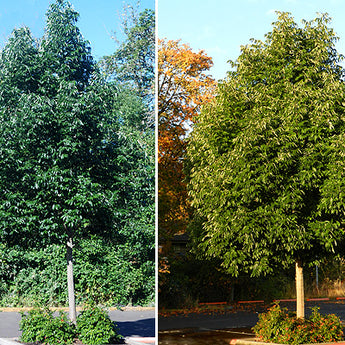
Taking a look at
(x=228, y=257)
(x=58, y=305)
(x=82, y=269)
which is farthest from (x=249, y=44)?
(x=58, y=305)

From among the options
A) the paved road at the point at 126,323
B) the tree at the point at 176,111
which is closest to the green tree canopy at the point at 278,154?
the paved road at the point at 126,323

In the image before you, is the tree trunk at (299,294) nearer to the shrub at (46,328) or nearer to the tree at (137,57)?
the tree at (137,57)

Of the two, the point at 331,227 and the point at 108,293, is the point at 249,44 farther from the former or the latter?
the point at 108,293

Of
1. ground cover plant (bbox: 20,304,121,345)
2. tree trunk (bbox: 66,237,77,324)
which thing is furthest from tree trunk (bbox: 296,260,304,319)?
tree trunk (bbox: 66,237,77,324)

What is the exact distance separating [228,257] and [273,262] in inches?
42.0

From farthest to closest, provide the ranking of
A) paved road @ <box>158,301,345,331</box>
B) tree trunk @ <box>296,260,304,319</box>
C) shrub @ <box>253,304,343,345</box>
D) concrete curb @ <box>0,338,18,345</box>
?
paved road @ <box>158,301,345,331</box> < tree trunk @ <box>296,260,304,319</box> < shrub @ <box>253,304,343,345</box> < concrete curb @ <box>0,338,18,345</box>

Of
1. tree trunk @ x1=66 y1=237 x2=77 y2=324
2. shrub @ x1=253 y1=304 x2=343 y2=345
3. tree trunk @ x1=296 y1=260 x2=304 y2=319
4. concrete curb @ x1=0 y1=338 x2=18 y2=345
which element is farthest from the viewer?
tree trunk @ x1=296 y1=260 x2=304 y2=319

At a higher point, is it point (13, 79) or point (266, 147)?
point (13, 79)

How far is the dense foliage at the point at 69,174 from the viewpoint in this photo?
10484 millimetres

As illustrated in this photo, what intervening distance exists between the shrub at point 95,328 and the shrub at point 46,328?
24 cm

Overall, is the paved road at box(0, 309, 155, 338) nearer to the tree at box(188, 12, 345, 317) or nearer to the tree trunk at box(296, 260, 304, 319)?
the tree at box(188, 12, 345, 317)

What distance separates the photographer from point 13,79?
35.8 ft

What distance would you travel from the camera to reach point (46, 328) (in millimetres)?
10133

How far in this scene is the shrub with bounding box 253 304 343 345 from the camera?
11.1 m
